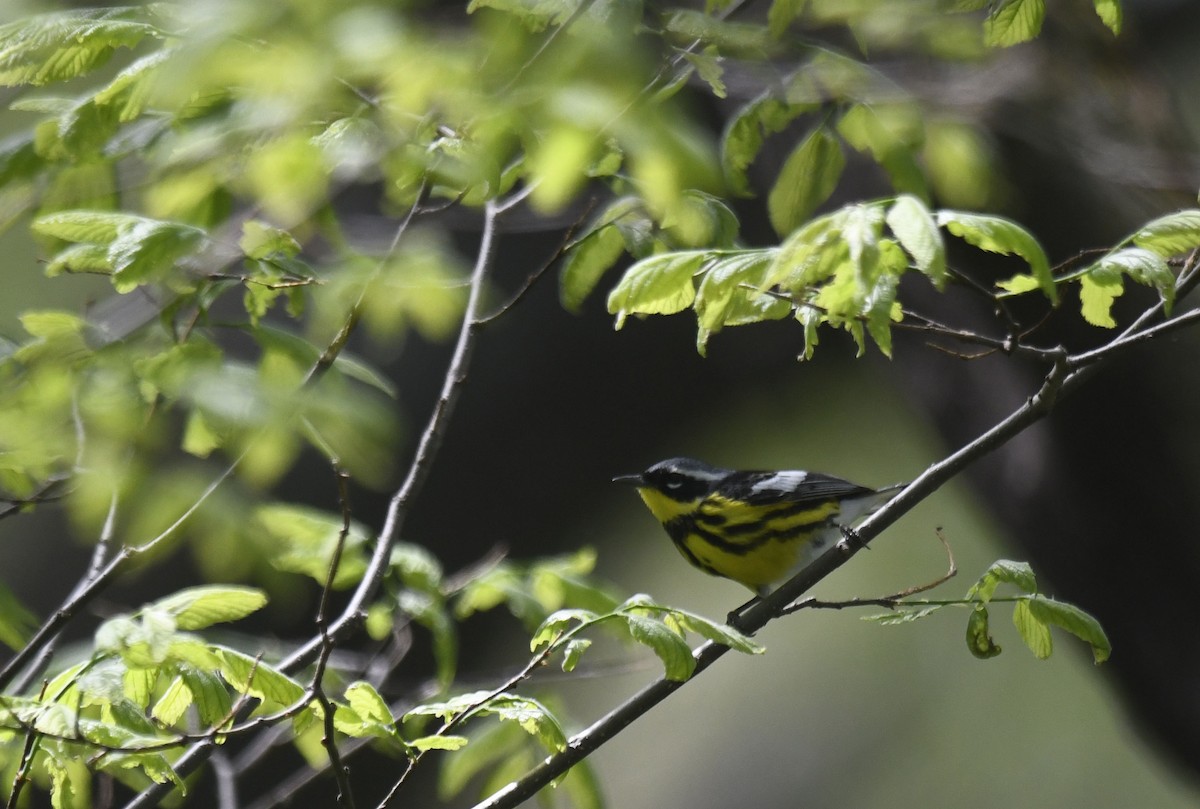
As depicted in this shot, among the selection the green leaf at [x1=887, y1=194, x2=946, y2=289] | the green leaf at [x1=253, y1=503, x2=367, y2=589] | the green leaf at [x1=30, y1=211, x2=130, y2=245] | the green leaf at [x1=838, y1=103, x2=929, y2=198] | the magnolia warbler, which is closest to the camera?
the green leaf at [x1=887, y1=194, x2=946, y2=289]

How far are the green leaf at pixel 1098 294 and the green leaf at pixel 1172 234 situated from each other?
0.18 ft

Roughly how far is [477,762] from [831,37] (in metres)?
1.75

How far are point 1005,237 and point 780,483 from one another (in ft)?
3.95

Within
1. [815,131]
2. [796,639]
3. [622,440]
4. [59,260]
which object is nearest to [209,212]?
[59,260]

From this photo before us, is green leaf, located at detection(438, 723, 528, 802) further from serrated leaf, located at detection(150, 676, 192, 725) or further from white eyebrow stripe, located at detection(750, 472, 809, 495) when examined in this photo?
white eyebrow stripe, located at detection(750, 472, 809, 495)

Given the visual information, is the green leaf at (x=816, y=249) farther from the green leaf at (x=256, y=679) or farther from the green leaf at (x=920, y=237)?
the green leaf at (x=256, y=679)

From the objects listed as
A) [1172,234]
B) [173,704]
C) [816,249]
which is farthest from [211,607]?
[1172,234]

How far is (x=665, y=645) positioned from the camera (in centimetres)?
114

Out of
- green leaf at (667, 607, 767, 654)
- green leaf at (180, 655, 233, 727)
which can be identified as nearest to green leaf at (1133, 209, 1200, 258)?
green leaf at (667, 607, 767, 654)

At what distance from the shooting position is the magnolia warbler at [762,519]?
7.00 ft

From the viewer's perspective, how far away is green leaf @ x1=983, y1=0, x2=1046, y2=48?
1.23 m

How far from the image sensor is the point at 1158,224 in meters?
1.18

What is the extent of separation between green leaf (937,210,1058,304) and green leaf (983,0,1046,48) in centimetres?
31

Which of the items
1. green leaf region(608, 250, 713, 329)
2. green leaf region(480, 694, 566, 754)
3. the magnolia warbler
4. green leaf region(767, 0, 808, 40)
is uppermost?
green leaf region(767, 0, 808, 40)
